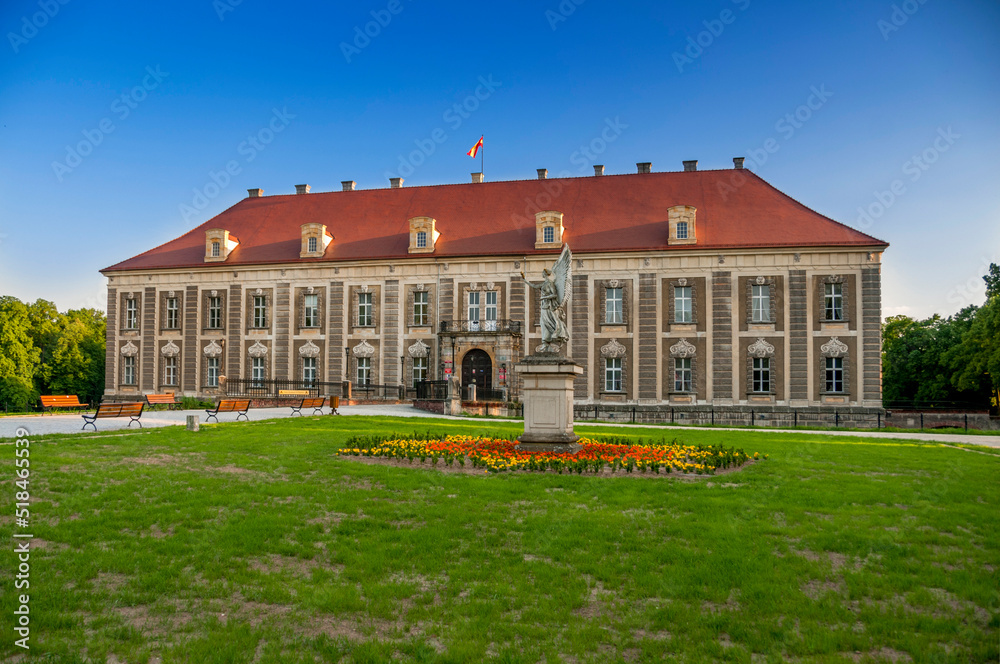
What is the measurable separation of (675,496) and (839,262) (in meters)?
28.9

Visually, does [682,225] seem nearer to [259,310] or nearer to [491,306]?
[491,306]

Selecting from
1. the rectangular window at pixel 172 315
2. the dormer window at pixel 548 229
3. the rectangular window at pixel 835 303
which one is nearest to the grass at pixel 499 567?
the rectangular window at pixel 835 303

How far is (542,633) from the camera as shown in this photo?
5438 mm

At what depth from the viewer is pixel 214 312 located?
41.6 metres

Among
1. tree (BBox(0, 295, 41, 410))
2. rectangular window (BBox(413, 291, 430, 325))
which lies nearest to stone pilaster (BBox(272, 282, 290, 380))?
rectangular window (BBox(413, 291, 430, 325))

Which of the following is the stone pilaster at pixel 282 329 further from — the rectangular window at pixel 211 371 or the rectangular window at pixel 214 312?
the rectangular window at pixel 211 371

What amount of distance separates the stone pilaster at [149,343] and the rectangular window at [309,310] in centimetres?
991

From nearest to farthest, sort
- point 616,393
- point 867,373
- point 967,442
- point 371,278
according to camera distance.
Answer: point 967,442 < point 867,373 < point 616,393 < point 371,278

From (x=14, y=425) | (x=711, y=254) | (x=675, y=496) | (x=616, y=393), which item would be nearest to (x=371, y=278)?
(x=616, y=393)

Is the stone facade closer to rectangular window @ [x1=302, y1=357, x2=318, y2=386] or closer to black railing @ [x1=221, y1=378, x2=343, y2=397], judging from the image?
rectangular window @ [x1=302, y1=357, x2=318, y2=386]

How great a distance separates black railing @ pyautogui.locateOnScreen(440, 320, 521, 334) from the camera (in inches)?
1459

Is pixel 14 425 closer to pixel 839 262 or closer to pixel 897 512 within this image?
pixel 897 512

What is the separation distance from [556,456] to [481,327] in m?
24.7

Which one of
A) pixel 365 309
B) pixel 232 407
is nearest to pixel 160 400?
pixel 232 407
